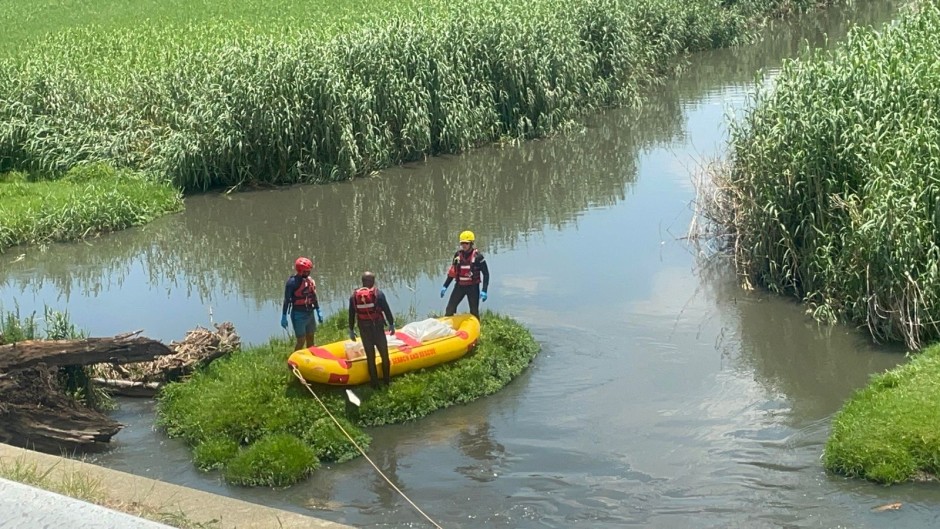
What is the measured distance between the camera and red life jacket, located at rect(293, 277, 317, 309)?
44.3 feet

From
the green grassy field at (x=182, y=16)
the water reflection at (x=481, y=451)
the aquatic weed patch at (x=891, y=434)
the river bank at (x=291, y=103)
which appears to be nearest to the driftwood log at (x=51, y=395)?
the water reflection at (x=481, y=451)

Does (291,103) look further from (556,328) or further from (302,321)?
(302,321)

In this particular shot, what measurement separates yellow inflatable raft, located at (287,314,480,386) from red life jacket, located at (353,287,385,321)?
1.65 ft

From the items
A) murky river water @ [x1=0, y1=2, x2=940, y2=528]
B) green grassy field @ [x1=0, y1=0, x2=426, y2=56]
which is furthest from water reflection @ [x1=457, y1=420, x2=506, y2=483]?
green grassy field @ [x1=0, y1=0, x2=426, y2=56]

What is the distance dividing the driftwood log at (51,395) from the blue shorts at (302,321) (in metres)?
1.56

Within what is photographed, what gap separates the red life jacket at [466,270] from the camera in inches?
575

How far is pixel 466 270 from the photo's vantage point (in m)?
14.6

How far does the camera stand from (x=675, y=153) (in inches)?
1035

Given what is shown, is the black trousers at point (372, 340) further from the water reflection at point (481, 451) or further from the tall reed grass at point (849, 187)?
the tall reed grass at point (849, 187)

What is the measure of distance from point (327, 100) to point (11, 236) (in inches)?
268

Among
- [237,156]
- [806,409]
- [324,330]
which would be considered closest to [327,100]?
[237,156]

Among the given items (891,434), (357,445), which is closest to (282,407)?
(357,445)

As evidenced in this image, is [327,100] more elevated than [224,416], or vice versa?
[327,100]

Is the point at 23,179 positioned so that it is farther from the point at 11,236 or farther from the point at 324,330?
the point at 324,330
